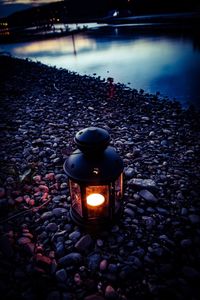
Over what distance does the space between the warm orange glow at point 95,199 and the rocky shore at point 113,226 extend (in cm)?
41

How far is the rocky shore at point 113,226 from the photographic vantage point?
7.94ft

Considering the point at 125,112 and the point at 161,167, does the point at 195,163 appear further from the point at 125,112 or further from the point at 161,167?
the point at 125,112

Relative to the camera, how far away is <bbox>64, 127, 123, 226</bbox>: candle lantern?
7.96ft

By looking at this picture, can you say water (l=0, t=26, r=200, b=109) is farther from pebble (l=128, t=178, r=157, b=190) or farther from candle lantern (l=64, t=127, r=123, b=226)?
candle lantern (l=64, t=127, r=123, b=226)

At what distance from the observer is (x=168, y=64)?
16203 millimetres

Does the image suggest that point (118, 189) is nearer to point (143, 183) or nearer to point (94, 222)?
point (94, 222)

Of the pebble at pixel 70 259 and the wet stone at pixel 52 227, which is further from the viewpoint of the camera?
the wet stone at pixel 52 227

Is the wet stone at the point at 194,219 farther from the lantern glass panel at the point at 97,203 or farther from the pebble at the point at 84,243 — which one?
the pebble at the point at 84,243

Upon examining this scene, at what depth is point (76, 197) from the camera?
2967 mm

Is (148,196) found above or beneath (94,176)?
beneath

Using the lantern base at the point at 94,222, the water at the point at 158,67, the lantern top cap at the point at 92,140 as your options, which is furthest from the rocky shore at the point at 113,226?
the water at the point at 158,67

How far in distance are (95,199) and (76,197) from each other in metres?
0.26

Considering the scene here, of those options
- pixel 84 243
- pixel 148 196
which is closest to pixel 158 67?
pixel 148 196

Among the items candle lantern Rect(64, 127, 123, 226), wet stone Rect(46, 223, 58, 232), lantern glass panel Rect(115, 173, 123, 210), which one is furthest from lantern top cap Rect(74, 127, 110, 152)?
wet stone Rect(46, 223, 58, 232)
